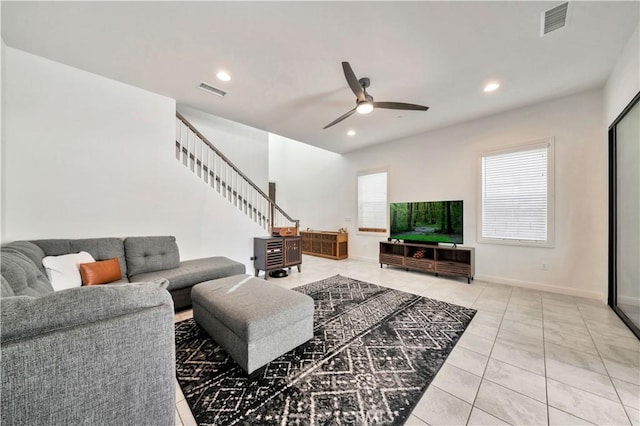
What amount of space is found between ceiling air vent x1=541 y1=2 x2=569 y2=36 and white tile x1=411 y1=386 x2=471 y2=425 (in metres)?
3.13

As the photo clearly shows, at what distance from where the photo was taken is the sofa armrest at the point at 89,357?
0.76m

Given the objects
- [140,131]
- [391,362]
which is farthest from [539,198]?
[140,131]

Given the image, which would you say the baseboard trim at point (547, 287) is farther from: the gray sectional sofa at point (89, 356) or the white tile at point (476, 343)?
the gray sectional sofa at point (89, 356)

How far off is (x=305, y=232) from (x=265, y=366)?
17.1 feet

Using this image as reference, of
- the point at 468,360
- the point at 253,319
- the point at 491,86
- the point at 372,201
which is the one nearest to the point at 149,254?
the point at 253,319

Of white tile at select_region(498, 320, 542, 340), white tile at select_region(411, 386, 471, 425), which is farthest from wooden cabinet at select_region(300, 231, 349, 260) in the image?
white tile at select_region(411, 386, 471, 425)

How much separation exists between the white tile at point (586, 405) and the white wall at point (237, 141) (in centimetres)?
591

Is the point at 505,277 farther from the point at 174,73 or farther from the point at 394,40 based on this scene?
the point at 174,73

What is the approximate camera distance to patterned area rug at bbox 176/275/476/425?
4.67 ft

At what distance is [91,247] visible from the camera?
107 inches

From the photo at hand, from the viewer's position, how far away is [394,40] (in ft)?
7.45

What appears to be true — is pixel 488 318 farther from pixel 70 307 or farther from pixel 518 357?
pixel 70 307

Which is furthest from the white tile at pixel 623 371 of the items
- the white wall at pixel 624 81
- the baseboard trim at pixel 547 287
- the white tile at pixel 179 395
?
the white tile at pixel 179 395

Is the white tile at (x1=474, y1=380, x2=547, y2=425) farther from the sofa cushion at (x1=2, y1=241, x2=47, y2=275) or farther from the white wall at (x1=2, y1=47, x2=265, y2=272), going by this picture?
the white wall at (x1=2, y1=47, x2=265, y2=272)
